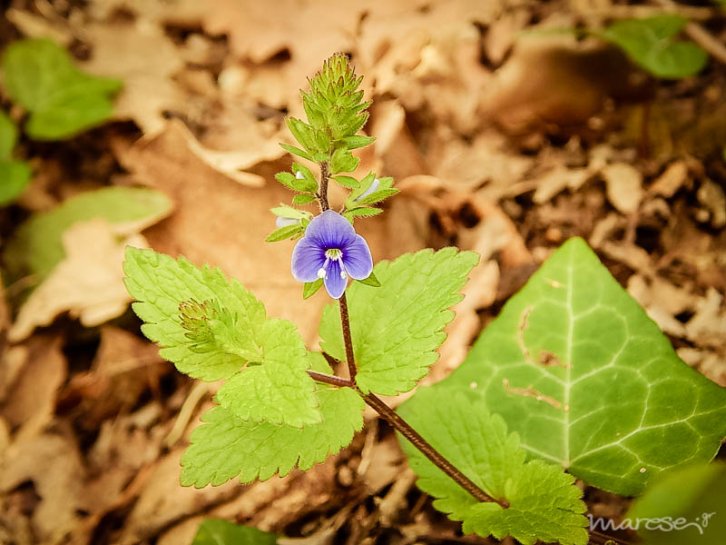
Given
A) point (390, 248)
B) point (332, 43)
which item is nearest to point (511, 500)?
point (390, 248)

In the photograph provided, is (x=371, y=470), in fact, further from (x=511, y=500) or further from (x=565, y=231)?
(x=565, y=231)

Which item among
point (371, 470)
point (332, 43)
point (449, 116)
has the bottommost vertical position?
point (371, 470)

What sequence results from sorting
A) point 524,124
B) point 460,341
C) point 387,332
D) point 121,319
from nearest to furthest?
point 387,332, point 460,341, point 121,319, point 524,124

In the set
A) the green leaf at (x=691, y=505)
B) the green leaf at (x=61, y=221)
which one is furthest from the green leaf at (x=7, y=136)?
the green leaf at (x=691, y=505)

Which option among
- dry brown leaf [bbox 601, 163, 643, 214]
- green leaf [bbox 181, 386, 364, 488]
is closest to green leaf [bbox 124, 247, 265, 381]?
green leaf [bbox 181, 386, 364, 488]

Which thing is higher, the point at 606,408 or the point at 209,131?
the point at 209,131

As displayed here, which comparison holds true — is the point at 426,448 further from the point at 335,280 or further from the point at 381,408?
the point at 335,280
